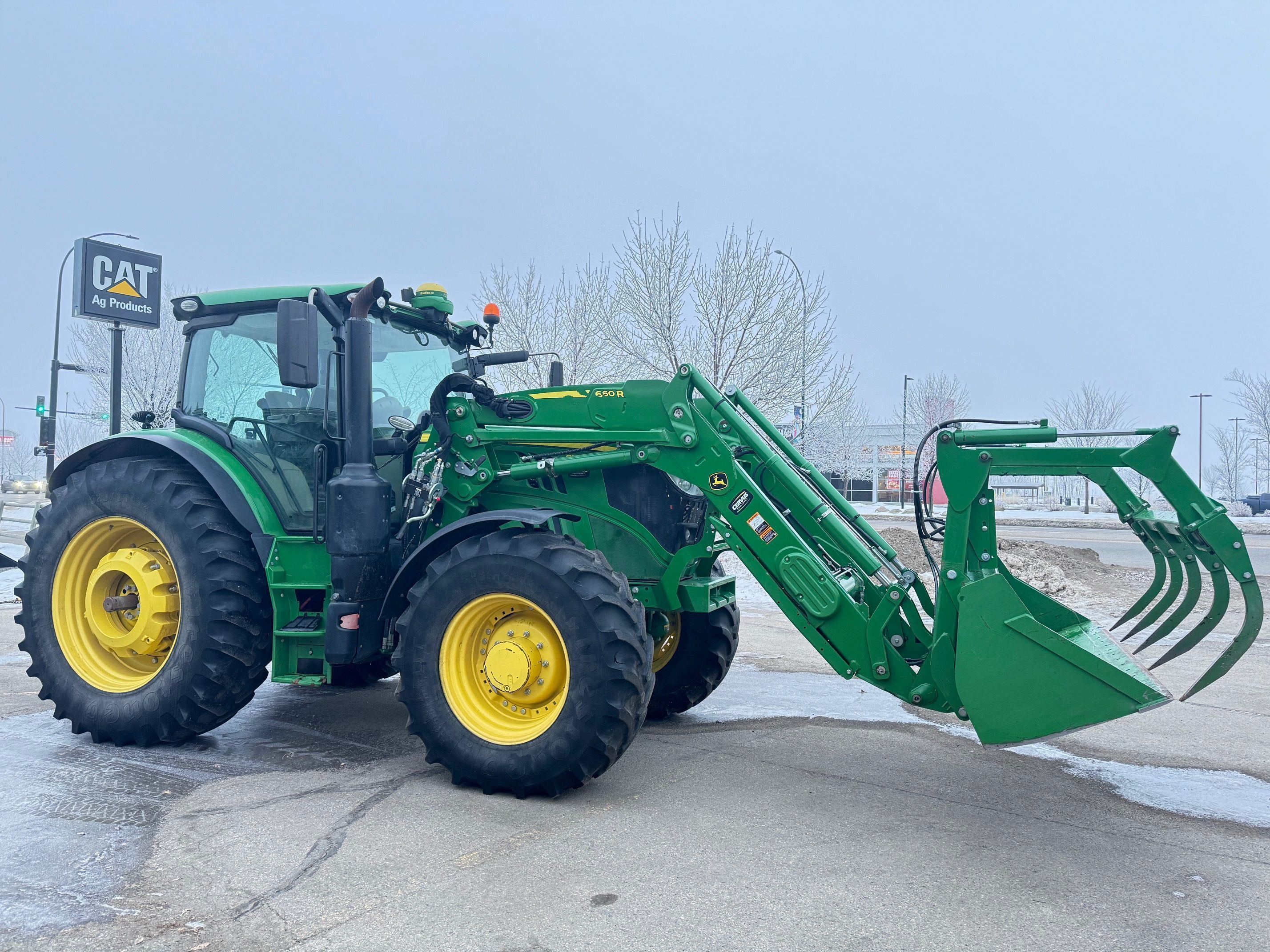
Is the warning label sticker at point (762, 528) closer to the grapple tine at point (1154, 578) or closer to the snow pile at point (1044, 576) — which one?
the grapple tine at point (1154, 578)

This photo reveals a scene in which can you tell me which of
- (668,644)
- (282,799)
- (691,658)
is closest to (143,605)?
(282,799)

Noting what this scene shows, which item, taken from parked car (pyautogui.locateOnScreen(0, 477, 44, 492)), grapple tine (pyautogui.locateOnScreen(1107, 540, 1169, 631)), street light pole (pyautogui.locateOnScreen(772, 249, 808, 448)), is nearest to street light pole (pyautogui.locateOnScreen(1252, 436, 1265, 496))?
street light pole (pyautogui.locateOnScreen(772, 249, 808, 448))

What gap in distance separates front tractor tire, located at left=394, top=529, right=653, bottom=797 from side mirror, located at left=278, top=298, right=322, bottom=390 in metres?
1.13

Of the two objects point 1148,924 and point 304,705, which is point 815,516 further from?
point 304,705

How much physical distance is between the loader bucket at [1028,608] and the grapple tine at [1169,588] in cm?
1

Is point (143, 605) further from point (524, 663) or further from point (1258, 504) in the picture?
point (1258, 504)

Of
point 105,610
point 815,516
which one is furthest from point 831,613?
point 105,610

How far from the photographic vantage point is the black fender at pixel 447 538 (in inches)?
189

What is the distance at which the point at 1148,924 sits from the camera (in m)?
3.34

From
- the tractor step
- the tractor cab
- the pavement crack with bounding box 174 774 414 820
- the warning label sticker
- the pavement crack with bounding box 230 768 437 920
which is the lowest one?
the pavement crack with bounding box 174 774 414 820

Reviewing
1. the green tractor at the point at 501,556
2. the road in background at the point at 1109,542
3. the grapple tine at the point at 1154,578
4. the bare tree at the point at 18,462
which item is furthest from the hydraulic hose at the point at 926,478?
the bare tree at the point at 18,462

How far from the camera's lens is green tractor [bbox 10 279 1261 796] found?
4.37 m

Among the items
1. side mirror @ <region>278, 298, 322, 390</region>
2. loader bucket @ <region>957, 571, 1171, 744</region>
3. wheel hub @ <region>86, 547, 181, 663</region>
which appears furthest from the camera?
wheel hub @ <region>86, 547, 181, 663</region>

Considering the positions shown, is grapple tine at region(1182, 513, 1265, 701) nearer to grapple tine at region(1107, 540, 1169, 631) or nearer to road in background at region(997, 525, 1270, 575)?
grapple tine at region(1107, 540, 1169, 631)
